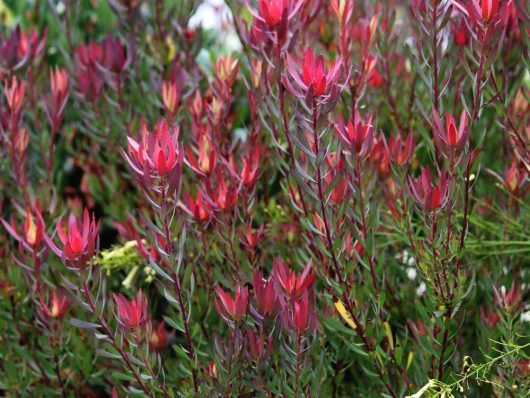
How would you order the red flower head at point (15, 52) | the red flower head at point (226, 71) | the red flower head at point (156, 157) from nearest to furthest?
the red flower head at point (156, 157)
the red flower head at point (226, 71)
the red flower head at point (15, 52)

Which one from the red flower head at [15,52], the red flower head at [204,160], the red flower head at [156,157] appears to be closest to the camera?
the red flower head at [156,157]

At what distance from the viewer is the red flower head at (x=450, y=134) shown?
1510 mm

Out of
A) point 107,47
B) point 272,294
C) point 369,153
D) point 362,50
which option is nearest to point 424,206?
point 369,153

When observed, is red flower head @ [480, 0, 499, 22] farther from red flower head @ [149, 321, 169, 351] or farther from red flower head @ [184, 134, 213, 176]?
red flower head @ [149, 321, 169, 351]

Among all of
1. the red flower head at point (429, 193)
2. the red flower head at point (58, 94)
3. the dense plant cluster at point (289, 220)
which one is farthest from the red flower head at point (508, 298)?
the red flower head at point (58, 94)

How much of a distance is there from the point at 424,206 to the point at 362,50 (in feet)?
1.95

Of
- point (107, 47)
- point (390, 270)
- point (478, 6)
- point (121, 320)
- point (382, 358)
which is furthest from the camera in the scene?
point (107, 47)

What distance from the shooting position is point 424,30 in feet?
5.37

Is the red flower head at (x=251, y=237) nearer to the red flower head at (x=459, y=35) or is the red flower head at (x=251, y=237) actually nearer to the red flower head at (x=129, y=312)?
the red flower head at (x=129, y=312)

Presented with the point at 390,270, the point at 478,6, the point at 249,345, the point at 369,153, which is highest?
the point at 478,6

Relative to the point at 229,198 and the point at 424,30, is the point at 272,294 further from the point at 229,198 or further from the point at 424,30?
the point at 424,30

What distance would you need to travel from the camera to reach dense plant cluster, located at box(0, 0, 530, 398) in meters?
1.52

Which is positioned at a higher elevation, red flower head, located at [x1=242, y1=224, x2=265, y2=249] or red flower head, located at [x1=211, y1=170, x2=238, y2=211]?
red flower head, located at [x1=211, y1=170, x2=238, y2=211]

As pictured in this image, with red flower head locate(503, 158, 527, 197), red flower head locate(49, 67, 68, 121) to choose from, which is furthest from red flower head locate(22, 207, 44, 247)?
red flower head locate(503, 158, 527, 197)
